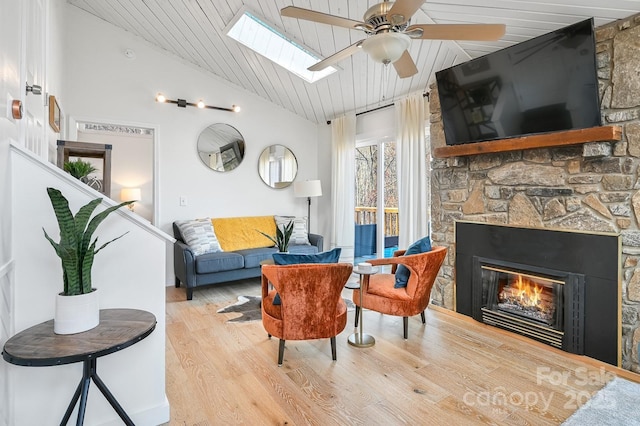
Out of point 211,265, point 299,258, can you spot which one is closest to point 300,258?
point 299,258

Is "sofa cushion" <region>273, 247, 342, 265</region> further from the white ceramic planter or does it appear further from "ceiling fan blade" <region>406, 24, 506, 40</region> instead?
"ceiling fan blade" <region>406, 24, 506, 40</region>

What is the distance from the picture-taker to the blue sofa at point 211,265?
393cm

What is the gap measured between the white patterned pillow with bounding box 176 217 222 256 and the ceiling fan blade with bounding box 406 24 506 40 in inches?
131

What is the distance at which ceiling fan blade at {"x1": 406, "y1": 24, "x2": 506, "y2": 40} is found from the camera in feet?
6.17

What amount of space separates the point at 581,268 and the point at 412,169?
2.01 m

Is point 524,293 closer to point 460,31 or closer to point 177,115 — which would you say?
point 460,31

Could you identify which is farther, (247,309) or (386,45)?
(247,309)

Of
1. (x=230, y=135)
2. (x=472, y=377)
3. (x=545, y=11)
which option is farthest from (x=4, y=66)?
(x=230, y=135)

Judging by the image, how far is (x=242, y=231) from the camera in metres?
4.96

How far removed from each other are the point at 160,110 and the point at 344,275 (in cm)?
365

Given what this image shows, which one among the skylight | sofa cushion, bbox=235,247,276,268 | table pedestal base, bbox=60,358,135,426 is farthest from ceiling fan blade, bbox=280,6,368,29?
sofa cushion, bbox=235,247,276,268

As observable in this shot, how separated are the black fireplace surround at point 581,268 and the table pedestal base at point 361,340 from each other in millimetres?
1360

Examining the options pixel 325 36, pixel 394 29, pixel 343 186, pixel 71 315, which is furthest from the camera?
pixel 343 186

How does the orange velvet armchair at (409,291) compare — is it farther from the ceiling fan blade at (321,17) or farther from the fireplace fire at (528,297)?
the ceiling fan blade at (321,17)
